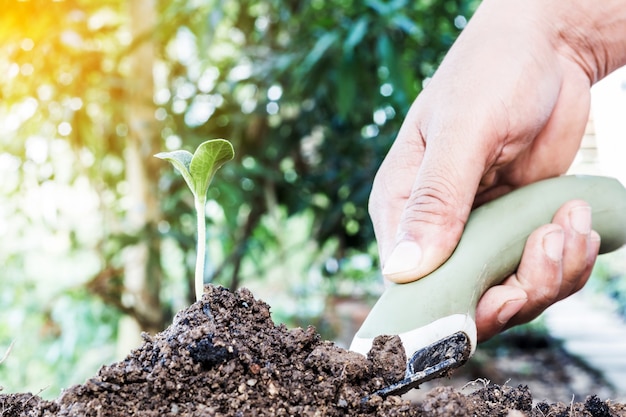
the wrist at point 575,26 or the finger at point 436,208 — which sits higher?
the wrist at point 575,26

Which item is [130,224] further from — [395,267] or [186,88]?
[395,267]

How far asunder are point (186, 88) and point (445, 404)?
1472mm

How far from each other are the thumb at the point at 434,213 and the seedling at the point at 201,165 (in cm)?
19

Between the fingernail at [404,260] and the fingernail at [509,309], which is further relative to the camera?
the fingernail at [509,309]

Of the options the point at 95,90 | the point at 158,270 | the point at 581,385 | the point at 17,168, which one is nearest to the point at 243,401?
the point at 158,270

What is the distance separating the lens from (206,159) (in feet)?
1.48

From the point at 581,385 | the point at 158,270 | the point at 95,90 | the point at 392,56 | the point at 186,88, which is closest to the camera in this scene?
the point at 392,56

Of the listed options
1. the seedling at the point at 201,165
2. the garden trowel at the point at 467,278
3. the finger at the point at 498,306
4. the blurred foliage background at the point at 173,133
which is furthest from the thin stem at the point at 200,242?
the blurred foliage background at the point at 173,133

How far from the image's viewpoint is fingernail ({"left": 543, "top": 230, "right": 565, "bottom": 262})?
658mm

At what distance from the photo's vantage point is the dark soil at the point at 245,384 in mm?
362

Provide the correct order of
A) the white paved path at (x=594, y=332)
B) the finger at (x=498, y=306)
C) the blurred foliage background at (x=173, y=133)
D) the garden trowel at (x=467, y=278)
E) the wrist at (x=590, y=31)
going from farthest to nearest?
1. the white paved path at (x=594, y=332)
2. the blurred foliage background at (x=173, y=133)
3. the wrist at (x=590, y=31)
4. the finger at (x=498, y=306)
5. the garden trowel at (x=467, y=278)

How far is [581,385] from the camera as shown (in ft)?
6.77

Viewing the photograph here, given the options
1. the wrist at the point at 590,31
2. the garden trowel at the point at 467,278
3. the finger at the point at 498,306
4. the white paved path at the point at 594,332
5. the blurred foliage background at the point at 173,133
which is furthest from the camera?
the white paved path at the point at 594,332

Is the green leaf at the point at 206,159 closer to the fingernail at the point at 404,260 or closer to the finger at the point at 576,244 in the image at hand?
the fingernail at the point at 404,260
